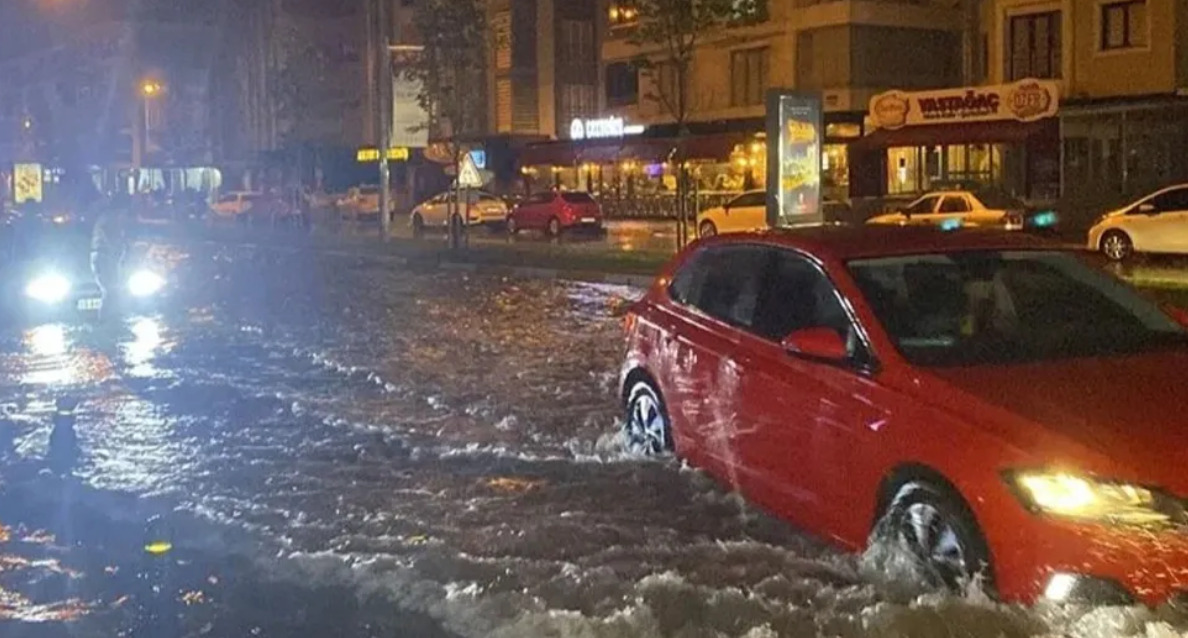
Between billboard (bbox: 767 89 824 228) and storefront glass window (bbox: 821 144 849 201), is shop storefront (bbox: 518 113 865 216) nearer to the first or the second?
storefront glass window (bbox: 821 144 849 201)

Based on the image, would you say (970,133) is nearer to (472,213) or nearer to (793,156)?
(472,213)

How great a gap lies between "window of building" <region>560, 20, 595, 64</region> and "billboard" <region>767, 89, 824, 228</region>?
1956 inches

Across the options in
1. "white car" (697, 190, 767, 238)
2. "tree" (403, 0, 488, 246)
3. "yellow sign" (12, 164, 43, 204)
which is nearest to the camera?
"yellow sign" (12, 164, 43, 204)

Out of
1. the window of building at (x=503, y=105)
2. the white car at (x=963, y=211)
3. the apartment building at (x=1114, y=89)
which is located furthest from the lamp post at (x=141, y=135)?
the white car at (x=963, y=211)

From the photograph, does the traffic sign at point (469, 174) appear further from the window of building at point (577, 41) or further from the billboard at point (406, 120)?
the window of building at point (577, 41)

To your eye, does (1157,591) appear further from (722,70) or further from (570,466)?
(722,70)

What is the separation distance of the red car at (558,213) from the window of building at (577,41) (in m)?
22.1

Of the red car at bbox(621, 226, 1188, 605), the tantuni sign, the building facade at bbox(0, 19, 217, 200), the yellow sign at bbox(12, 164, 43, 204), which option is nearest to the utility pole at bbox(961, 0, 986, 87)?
the tantuni sign

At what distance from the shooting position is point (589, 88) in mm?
72375

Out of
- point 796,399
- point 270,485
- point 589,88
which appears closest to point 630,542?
point 796,399

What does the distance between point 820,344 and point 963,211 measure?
3028 centimetres

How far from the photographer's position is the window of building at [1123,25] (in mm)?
42125

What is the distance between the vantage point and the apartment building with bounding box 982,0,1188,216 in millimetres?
40344

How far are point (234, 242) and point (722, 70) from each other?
18.4 meters
